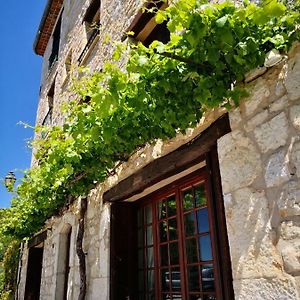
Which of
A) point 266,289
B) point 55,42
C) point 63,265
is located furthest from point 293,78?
point 55,42

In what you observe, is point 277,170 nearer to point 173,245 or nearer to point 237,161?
point 237,161

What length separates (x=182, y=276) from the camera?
3008 millimetres

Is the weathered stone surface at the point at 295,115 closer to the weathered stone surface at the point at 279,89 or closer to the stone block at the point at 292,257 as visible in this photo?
the weathered stone surface at the point at 279,89

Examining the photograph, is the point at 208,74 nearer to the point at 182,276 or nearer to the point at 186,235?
the point at 186,235

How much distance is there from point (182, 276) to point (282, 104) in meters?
1.84

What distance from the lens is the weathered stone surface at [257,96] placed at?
209cm

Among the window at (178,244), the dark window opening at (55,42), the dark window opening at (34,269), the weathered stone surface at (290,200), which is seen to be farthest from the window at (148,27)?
the dark window opening at (55,42)

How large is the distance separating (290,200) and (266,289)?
1.67 feet

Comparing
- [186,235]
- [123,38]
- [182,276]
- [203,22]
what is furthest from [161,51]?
[123,38]

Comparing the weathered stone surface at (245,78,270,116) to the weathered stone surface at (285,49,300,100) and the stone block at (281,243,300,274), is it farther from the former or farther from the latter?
the stone block at (281,243,300,274)

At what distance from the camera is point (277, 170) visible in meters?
1.92

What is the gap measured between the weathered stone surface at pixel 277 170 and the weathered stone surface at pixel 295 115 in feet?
0.55

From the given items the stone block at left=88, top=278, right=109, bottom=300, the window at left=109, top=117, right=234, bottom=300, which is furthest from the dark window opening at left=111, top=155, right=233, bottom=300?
the stone block at left=88, top=278, right=109, bottom=300

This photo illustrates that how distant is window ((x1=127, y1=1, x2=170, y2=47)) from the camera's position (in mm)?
4273
